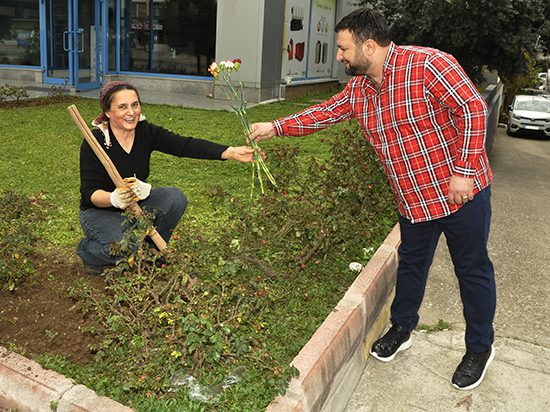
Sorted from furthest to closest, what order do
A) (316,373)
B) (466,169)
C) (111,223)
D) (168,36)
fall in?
1. (168,36)
2. (111,223)
3. (466,169)
4. (316,373)

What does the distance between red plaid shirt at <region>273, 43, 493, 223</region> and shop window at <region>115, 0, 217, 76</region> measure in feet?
44.8

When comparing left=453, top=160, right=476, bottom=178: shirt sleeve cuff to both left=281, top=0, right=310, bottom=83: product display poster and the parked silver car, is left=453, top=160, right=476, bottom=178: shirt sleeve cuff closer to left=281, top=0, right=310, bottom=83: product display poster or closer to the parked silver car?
left=281, top=0, right=310, bottom=83: product display poster

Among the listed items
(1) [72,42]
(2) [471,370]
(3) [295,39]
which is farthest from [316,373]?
(3) [295,39]

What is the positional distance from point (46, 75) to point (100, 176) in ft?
49.5

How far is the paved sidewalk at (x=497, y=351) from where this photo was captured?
3.56 meters

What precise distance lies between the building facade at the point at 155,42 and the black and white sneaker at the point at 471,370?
12521 mm

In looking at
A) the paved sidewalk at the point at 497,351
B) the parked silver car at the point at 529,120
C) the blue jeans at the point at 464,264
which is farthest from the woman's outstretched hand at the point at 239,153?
the parked silver car at the point at 529,120

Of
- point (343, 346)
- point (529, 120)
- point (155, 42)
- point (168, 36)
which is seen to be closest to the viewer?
point (343, 346)

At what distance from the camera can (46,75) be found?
17391 millimetres

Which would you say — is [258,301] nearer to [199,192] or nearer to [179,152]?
[179,152]

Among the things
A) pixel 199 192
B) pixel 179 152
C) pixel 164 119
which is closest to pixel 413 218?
pixel 179 152

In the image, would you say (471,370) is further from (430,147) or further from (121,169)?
(121,169)

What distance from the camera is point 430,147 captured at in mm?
3332

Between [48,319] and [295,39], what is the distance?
15.7m
